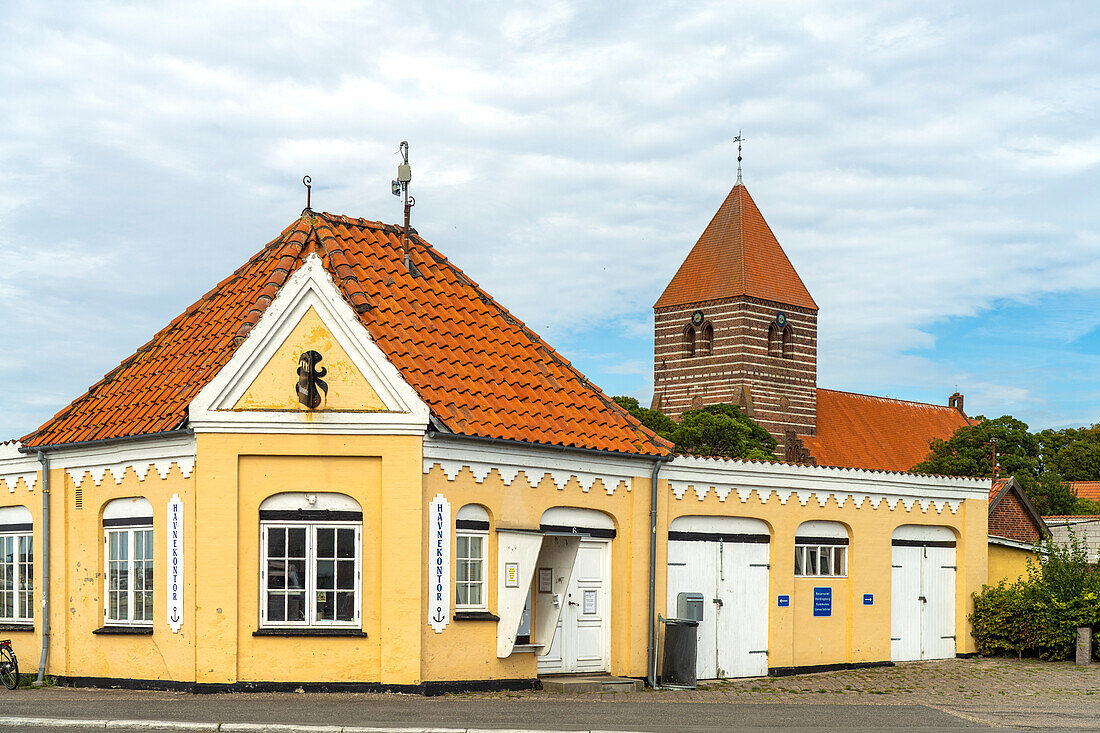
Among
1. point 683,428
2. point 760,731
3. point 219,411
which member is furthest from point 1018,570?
point 683,428

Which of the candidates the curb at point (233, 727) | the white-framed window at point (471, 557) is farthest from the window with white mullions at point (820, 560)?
the curb at point (233, 727)

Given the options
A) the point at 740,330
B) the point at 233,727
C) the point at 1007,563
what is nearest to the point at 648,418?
the point at 740,330

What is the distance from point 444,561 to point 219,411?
350 cm

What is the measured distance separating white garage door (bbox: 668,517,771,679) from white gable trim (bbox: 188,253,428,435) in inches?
216

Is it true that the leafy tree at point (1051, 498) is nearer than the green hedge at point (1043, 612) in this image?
No

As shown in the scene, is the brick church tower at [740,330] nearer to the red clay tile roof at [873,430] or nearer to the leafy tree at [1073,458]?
the red clay tile roof at [873,430]

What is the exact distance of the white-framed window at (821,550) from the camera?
2181 centimetres

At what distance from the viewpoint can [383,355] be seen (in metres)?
16.9

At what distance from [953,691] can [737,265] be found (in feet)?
225

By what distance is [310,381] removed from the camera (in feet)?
55.0

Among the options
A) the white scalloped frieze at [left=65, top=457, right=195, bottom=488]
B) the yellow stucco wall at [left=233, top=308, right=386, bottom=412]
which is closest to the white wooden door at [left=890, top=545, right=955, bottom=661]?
the yellow stucco wall at [left=233, top=308, right=386, bottom=412]

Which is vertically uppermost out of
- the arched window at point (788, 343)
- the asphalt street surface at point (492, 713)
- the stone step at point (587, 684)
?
the arched window at point (788, 343)

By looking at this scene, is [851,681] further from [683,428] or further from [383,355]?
[683,428]

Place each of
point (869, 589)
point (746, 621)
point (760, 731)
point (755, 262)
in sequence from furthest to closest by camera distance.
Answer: point (755, 262) → point (869, 589) → point (746, 621) → point (760, 731)
